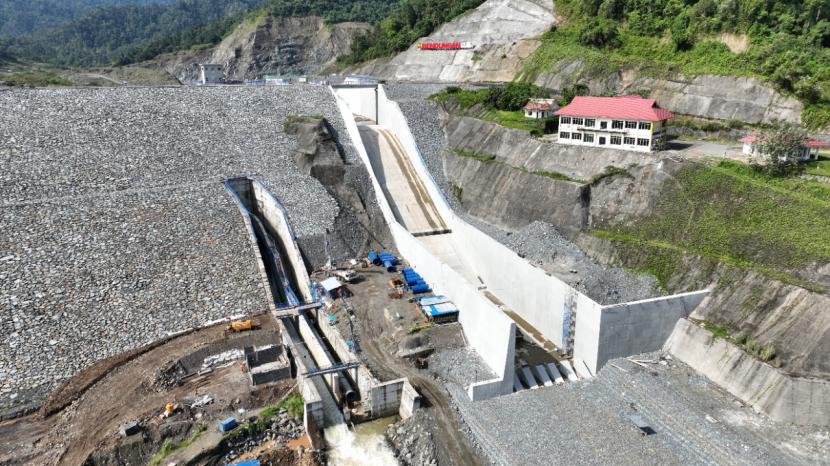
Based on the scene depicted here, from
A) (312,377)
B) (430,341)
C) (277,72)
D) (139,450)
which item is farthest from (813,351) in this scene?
(277,72)

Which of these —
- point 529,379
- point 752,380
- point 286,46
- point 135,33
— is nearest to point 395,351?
point 529,379

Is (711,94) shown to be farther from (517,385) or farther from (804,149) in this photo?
(517,385)

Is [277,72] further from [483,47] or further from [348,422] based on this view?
[348,422]

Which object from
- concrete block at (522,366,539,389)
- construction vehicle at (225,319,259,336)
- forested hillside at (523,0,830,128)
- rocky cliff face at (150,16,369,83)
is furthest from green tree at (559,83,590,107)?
rocky cliff face at (150,16,369,83)

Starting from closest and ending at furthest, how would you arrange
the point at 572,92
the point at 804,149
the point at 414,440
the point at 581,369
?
the point at 414,440 → the point at 581,369 → the point at 804,149 → the point at 572,92

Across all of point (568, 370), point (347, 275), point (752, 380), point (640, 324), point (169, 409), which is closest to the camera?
point (752, 380)

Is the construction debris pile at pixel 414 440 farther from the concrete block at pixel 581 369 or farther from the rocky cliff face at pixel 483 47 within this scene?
the rocky cliff face at pixel 483 47
